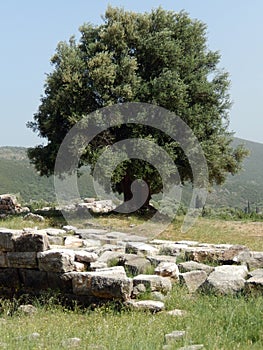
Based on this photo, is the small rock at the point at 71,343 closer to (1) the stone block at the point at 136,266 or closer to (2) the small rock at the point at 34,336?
(2) the small rock at the point at 34,336

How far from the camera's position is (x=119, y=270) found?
7.89 m

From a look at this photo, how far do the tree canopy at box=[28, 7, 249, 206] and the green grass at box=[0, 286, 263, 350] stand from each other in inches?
439

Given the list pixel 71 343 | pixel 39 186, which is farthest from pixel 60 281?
pixel 39 186

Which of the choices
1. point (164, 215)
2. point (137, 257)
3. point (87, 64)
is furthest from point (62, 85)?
point (137, 257)

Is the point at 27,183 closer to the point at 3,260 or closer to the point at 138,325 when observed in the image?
the point at 3,260

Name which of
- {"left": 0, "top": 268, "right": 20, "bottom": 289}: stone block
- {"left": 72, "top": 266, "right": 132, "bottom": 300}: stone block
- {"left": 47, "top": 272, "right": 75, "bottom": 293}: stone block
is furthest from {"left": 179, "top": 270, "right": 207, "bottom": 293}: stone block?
{"left": 0, "top": 268, "right": 20, "bottom": 289}: stone block

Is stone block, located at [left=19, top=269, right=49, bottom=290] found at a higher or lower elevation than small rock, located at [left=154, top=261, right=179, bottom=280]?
lower

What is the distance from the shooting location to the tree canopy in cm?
1858

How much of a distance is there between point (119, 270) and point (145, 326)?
2.09m

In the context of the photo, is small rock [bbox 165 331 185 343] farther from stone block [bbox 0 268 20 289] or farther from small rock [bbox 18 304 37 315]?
stone block [bbox 0 268 20 289]

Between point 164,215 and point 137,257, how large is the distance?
1101 centimetres

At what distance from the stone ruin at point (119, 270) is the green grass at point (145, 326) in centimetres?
32

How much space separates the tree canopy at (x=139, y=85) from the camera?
61.0ft

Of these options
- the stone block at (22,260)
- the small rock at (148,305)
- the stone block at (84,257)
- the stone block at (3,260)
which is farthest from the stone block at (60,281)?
the small rock at (148,305)
